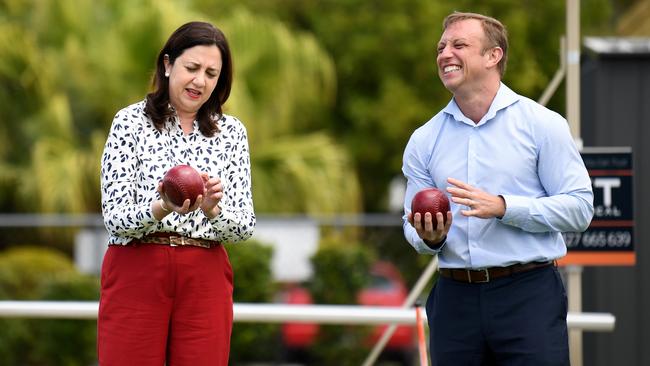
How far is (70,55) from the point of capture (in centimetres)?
1778

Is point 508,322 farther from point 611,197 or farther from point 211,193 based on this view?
point 611,197

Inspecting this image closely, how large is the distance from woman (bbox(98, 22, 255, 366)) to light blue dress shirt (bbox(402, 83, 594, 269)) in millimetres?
753

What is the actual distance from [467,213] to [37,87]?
14.9m

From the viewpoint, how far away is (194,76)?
4539 mm

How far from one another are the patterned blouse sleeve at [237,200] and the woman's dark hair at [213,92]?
0.37 feet

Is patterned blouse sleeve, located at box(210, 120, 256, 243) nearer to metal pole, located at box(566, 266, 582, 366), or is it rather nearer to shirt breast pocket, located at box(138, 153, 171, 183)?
shirt breast pocket, located at box(138, 153, 171, 183)

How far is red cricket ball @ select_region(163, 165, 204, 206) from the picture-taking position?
4168mm

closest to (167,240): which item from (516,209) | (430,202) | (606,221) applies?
(430,202)

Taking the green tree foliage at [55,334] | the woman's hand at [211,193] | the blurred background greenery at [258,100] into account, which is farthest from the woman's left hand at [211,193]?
the green tree foliage at [55,334]

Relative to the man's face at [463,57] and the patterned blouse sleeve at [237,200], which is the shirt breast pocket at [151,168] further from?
the man's face at [463,57]

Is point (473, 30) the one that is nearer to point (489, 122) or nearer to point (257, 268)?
point (489, 122)

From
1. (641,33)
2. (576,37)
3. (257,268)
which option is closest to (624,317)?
(576,37)

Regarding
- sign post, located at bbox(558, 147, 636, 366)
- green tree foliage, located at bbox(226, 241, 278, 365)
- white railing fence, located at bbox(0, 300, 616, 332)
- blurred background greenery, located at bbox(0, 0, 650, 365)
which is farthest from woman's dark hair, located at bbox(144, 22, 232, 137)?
blurred background greenery, located at bbox(0, 0, 650, 365)

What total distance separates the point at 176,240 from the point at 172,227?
6 centimetres
